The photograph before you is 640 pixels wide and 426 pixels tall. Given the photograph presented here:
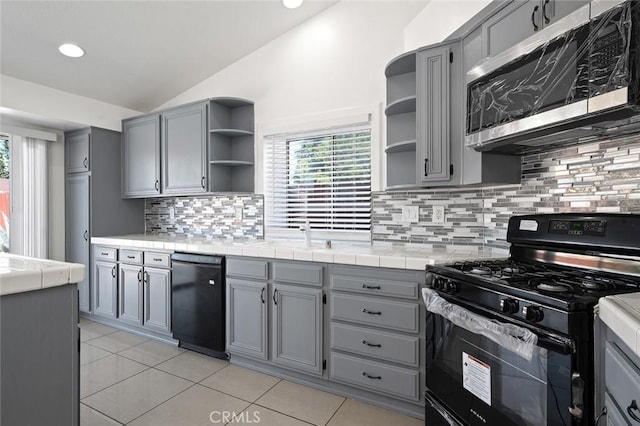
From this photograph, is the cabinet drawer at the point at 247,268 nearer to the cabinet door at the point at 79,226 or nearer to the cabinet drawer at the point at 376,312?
the cabinet drawer at the point at 376,312

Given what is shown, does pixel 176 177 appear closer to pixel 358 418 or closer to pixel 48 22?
pixel 48 22

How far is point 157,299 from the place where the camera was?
299 centimetres

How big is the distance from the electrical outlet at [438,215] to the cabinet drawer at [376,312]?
32.2 inches

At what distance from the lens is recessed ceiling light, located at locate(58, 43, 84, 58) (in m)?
2.80

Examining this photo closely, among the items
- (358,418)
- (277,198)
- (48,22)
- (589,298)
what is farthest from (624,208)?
(48,22)

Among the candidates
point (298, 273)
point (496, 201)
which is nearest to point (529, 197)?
point (496, 201)

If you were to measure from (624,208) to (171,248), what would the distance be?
10.0ft

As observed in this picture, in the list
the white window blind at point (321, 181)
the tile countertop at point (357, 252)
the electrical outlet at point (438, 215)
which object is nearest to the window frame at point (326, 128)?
the white window blind at point (321, 181)

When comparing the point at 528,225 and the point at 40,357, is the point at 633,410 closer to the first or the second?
the point at 528,225

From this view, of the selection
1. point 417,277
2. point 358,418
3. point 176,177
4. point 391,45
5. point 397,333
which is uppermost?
point 391,45

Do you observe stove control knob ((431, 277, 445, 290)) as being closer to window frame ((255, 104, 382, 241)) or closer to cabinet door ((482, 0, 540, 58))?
window frame ((255, 104, 382, 241))

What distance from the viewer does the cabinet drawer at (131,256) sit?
10.2ft

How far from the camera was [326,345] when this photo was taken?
2158mm

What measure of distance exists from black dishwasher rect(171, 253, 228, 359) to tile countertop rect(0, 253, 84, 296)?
4.29ft
